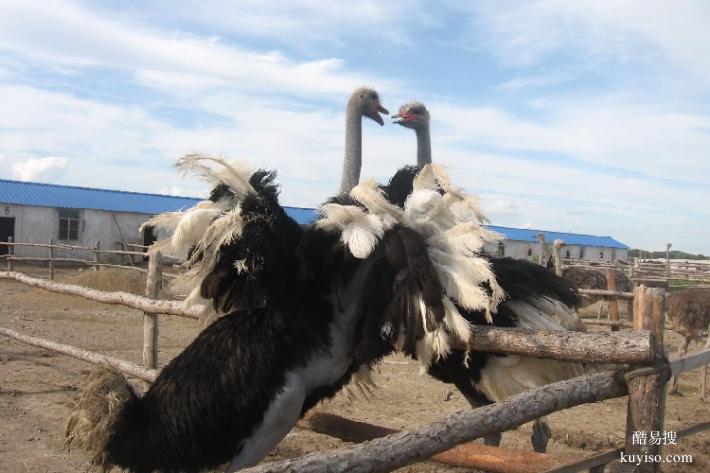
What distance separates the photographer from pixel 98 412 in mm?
2297

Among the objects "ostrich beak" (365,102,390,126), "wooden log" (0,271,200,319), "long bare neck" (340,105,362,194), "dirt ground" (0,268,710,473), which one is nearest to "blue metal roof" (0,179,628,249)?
"dirt ground" (0,268,710,473)

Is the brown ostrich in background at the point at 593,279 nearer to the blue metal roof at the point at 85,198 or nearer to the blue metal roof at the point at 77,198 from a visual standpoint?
the blue metal roof at the point at 85,198

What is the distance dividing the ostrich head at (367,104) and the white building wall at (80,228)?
62.1 feet

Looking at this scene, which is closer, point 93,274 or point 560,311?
point 560,311

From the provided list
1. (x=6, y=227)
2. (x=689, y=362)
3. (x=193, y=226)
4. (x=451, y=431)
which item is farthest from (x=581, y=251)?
(x=451, y=431)

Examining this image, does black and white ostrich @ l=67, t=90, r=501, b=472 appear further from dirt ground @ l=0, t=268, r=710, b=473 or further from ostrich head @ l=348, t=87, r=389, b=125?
ostrich head @ l=348, t=87, r=389, b=125

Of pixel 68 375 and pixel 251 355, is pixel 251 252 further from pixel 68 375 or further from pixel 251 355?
pixel 68 375

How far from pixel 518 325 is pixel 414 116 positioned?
217cm

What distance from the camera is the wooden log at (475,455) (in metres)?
2.60

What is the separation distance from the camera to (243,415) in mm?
2211

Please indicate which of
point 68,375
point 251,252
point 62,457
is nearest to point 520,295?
point 251,252

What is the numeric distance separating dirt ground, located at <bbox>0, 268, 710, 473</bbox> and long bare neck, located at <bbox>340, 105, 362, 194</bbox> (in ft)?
3.41

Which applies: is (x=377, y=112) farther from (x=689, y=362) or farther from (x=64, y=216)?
(x=64, y=216)

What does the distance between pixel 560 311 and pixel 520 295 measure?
183 mm
